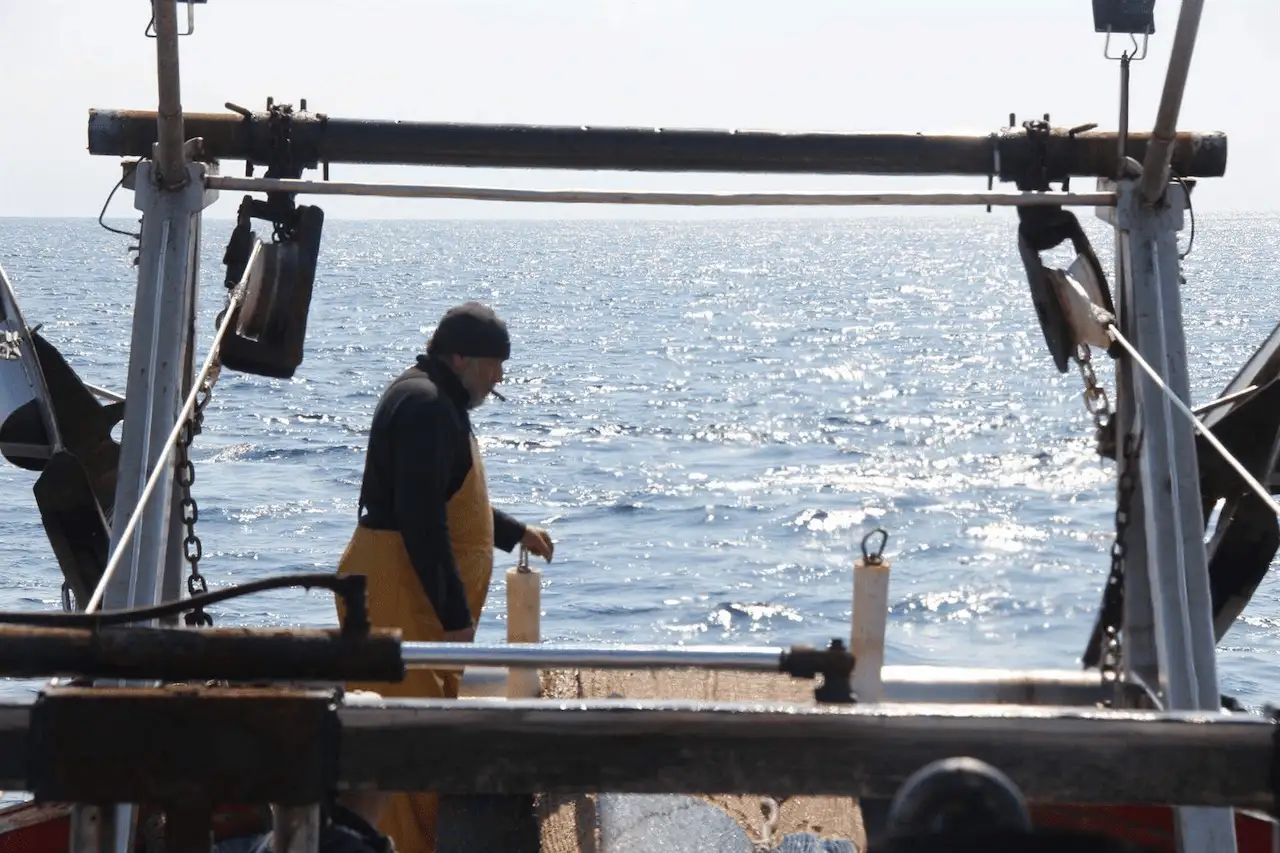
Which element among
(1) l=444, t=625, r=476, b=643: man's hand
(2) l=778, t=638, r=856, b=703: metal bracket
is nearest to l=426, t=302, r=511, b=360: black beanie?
(1) l=444, t=625, r=476, b=643: man's hand

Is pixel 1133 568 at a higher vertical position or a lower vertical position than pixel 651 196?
lower

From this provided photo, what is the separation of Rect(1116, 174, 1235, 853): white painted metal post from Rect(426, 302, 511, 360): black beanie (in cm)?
190

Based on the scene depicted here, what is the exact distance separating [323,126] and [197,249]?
51 centimetres

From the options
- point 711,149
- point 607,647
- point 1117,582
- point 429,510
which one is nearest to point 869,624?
point 1117,582

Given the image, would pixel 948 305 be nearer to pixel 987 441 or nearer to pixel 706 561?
pixel 987 441

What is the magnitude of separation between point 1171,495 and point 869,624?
1088mm

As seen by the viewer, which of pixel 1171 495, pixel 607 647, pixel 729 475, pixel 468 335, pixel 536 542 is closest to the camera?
pixel 607 647

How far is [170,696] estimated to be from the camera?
70.9 inches

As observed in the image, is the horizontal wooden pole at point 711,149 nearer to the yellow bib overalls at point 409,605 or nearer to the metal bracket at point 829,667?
the yellow bib overalls at point 409,605

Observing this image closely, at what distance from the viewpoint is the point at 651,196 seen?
14.2 feet

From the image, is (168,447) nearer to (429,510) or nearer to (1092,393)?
(429,510)

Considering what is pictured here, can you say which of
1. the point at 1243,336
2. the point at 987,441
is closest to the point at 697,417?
the point at 987,441

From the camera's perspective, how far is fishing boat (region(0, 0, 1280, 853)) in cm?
181

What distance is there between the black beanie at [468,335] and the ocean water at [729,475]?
7.60 meters
